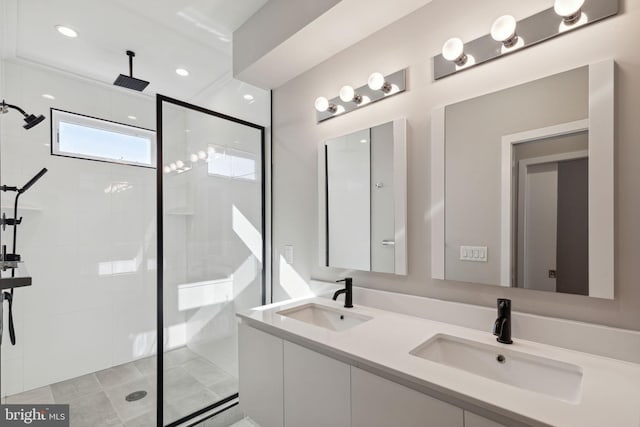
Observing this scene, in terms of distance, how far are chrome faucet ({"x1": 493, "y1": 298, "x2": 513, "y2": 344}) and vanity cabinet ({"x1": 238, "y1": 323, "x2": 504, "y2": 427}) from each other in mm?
422

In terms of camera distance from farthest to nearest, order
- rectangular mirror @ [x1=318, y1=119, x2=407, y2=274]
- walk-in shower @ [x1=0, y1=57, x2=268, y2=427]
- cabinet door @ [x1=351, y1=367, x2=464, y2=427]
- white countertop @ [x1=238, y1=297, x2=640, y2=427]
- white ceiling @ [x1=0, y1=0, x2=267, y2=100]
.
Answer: walk-in shower @ [x1=0, y1=57, x2=268, y2=427]
white ceiling @ [x1=0, y1=0, x2=267, y2=100]
rectangular mirror @ [x1=318, y1=119, x2=407, y2=274]
cabinet door @ [x1=351, y1=367, x2=464, y2=427]
white countertop @ [x1=238, y1=297, x2=640, y2=427]

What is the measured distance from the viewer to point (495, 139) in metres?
1.25

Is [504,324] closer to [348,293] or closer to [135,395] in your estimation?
[348,293]

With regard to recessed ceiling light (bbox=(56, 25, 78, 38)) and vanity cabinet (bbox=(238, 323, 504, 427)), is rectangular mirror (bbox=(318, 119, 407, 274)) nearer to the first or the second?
vanity cabinet (bbox=(238, 323, 504, 427))

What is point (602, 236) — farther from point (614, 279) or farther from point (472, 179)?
point (472, 179)

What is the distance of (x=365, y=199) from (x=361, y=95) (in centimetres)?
61

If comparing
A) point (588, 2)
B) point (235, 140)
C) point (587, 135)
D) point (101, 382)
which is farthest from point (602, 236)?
point (101, 382)

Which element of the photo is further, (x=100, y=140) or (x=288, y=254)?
(x=100, y=140)

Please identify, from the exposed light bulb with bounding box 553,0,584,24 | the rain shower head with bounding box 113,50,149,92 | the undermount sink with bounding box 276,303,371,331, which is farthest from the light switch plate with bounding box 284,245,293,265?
the exposed light bulb with bounding box 553,0,584,24

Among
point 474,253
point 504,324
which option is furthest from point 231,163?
point 504,324

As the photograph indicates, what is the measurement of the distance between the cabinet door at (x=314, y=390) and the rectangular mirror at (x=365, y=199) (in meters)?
0.61

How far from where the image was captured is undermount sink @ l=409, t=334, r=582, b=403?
95 cm

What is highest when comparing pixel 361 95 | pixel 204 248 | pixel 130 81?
pixel 130 81

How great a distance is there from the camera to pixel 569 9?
1037mm
